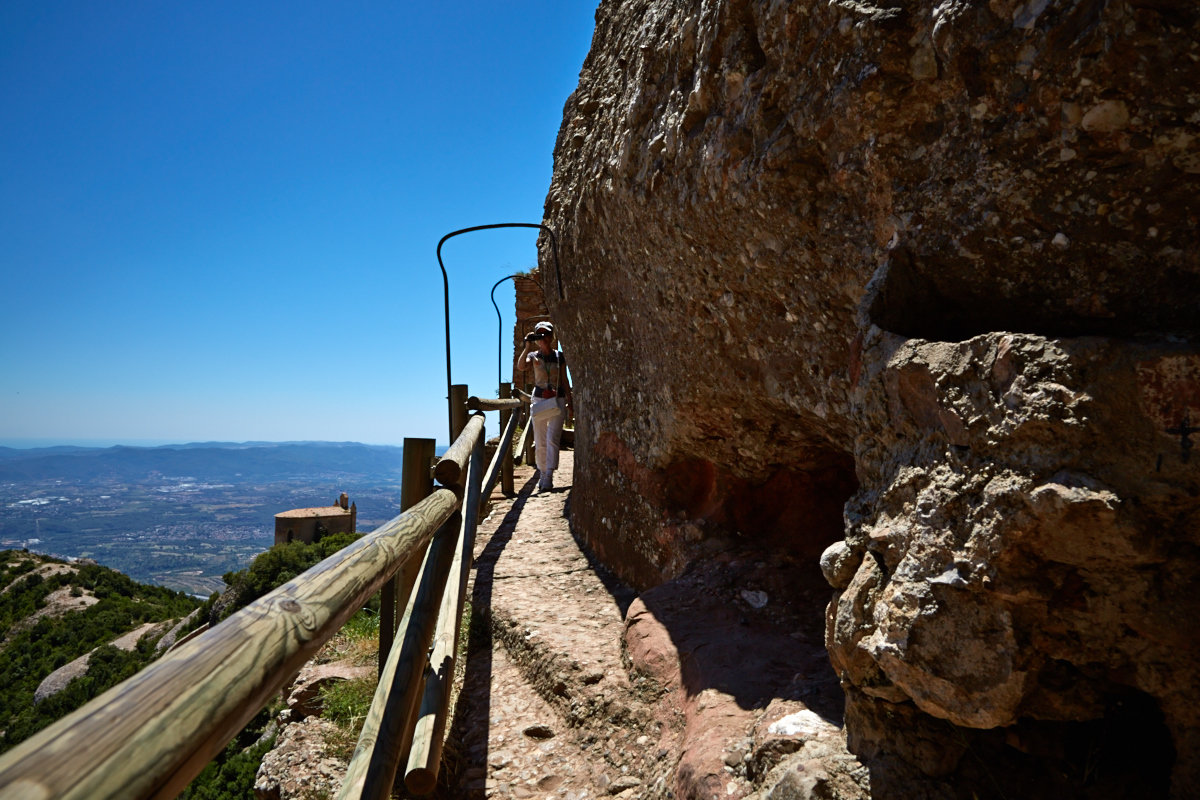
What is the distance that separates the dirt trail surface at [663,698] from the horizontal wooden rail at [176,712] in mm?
1252

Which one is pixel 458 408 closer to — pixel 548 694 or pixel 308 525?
pixel 548 694

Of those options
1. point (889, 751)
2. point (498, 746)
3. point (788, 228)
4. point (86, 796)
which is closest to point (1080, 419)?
point (889, 751)

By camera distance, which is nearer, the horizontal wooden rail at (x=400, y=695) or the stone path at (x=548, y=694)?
the horizontal wooden rail at (x=400, y=695)

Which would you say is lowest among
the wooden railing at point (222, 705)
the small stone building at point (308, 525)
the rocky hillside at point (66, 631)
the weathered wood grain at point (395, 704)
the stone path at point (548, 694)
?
the rocky hillside at point (66, 631)

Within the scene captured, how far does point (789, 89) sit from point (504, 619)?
315cm

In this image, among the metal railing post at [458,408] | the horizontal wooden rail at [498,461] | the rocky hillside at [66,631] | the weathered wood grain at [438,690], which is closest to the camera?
the weathered wood grain at [438,690]

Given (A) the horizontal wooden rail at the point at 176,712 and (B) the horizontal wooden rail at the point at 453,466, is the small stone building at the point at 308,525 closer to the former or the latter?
(B) the horizontal wooden rail at the point at 453,466

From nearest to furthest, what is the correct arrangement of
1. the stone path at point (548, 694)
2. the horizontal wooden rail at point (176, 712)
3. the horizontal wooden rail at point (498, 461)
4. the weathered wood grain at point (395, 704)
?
1. the horizontal wooden rail at point (176, 712)
2. the weathered wood grain at point (395, 704)
3. the stone path at point (548, 694)
4. the horizontal wooden rail at point (498, 461)

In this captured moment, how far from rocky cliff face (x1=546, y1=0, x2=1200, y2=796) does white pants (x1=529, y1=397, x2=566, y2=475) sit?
5636mm

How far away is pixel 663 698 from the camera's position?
281cm

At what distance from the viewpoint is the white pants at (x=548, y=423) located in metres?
8.14

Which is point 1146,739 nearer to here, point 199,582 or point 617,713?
point 617,713

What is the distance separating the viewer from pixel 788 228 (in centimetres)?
246

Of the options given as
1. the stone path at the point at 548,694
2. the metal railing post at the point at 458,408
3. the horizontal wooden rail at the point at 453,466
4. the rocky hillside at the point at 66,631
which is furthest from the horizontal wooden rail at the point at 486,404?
the rocky hillside at the point at 66,631
